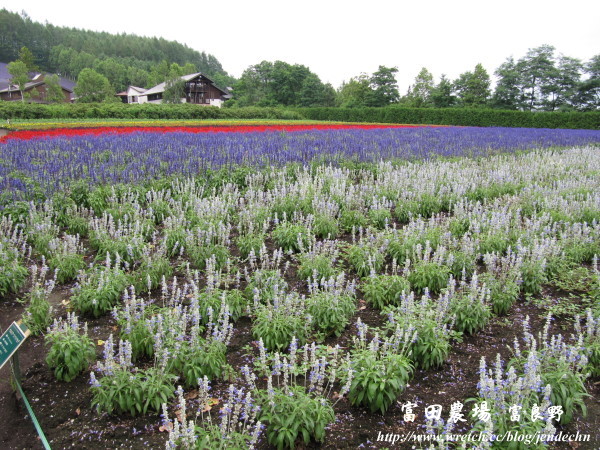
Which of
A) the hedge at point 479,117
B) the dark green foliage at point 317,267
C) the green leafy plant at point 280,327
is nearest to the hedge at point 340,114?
the hedge at point 479,117

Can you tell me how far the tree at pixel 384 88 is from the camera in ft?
227

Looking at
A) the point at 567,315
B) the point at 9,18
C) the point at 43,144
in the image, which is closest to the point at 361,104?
the point at 43,144

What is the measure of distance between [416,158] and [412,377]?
13.0 metres

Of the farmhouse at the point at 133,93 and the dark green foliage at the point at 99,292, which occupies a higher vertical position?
the farmhouse at the point at 133,93

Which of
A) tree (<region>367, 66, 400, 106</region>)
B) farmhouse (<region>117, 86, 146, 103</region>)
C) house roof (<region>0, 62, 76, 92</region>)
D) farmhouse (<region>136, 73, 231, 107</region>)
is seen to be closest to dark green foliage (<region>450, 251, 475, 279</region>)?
tree (<region>367, 66, 400, 106</region>)

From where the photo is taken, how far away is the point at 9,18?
126125 mm

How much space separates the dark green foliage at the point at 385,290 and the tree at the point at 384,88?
223ft

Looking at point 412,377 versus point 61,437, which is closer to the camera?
point 61,437

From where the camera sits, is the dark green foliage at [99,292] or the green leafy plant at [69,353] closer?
the green leafy plant at [69,353]

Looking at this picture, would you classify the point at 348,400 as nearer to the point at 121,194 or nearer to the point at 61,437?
the point at 61,437

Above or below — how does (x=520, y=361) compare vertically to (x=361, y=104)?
below

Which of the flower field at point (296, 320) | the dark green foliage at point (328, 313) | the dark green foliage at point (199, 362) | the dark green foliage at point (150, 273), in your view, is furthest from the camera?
the dark green foliage at point (150, 273)

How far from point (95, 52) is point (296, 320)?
161 meters

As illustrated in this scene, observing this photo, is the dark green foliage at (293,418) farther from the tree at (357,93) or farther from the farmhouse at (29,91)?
the farmhouse at (29,91)
